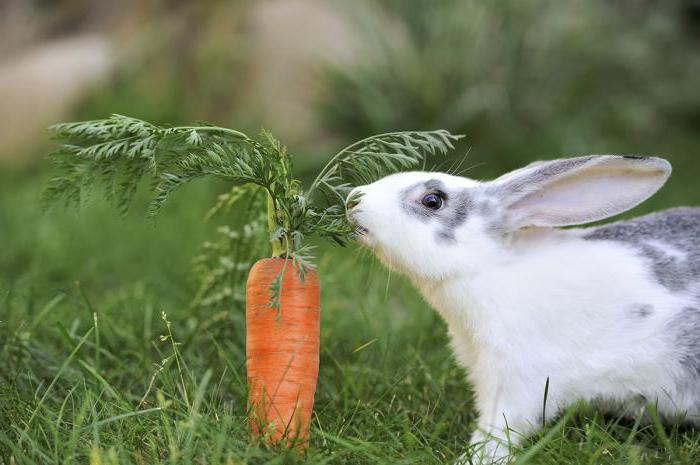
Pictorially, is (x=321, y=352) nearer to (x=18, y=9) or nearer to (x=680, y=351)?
(x=680, y=351)

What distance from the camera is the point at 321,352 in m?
2.85

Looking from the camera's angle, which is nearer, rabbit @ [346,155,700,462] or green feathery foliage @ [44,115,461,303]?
green feathery foliage @ [44,115,461,303]

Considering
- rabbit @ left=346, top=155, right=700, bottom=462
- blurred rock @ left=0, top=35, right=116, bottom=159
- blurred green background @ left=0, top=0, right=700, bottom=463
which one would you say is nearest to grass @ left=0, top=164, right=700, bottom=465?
blurred green background @ left=0, top=0, right=700, bottom=463

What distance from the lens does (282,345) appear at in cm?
230

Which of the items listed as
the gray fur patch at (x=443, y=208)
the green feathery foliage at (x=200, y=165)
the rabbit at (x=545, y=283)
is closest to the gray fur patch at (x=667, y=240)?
the rabbit at (x=545, y=283)

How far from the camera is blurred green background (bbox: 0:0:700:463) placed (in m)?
2.48

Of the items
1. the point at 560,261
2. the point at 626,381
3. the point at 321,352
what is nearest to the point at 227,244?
the point at 321,352

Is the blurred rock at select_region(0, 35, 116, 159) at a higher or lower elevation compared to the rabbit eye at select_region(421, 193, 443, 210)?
lower

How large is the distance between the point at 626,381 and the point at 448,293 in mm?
546

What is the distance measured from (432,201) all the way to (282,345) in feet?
1.97

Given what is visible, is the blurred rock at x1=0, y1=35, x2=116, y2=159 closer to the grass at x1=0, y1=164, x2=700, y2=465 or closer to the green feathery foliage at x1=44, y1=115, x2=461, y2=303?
the grass at x1=0, y1=164, x2=700, y2=465

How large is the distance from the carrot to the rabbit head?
10.1 inches

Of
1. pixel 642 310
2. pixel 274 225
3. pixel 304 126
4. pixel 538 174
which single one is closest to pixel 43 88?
pixel 304 126

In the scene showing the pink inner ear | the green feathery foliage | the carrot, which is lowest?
the carrot
